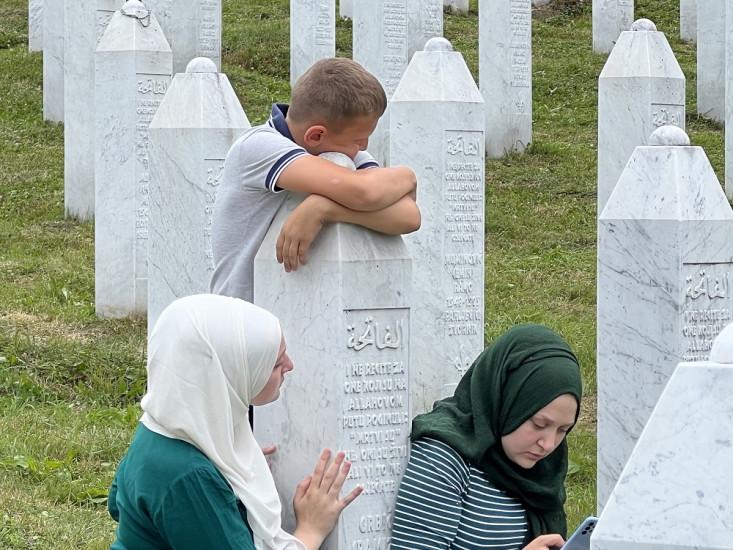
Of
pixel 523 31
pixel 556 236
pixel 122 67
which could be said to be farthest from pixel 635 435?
pixel 523 31

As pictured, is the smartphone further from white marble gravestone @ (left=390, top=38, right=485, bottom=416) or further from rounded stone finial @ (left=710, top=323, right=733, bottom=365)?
white marble gravestone @ (left=390, top=38, right=485, bottom=416)

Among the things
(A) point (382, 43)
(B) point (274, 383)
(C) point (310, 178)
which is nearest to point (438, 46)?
(C) point (310, 178)

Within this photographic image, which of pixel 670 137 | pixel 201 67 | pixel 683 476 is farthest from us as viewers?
pixel 201 67

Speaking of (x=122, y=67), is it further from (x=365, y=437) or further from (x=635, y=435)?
(x=365, y=437)

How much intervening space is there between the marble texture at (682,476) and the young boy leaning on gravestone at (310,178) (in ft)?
5.69

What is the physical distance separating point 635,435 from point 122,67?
5695 mm

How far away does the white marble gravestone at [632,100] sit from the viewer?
10516 mm

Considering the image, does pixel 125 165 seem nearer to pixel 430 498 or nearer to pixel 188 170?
pixel 188 170

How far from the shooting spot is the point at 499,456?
159 inches

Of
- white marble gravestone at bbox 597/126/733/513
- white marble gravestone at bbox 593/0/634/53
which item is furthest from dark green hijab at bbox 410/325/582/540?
white marble gravestone at bbox 593/0/634/53

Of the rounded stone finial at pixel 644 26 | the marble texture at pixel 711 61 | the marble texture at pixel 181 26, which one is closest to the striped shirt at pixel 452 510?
the rounded stone finial at pixel 644 26

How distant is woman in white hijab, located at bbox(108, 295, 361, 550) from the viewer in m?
3.30

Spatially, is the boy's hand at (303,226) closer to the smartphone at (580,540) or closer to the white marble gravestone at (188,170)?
the smartphone at (580,540)

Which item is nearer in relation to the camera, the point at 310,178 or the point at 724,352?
the point at 724,352
